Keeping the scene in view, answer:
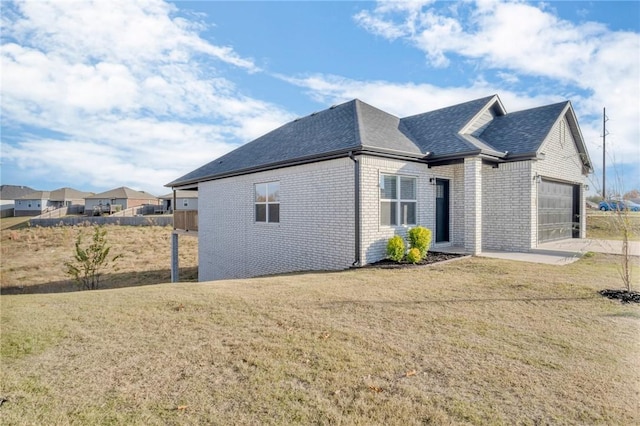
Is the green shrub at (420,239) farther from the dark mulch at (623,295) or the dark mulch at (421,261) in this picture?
the dark mulch at (623,295)

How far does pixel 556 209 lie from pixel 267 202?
492 inches

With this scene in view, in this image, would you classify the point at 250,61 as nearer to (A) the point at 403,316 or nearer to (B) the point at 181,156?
(B) the point at 181,156

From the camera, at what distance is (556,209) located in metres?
15.2

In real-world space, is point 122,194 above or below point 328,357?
above

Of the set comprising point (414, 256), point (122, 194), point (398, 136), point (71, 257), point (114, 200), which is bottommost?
point (71, 257)

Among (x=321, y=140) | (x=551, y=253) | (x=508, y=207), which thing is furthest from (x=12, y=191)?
(x=551, y=253)

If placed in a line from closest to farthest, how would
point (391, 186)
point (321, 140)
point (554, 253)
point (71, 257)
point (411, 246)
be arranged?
1. point (411, 246)
2. point (391, 186)
3. point (554, 253)
4. point (321, 140)
5. point (71, 257)

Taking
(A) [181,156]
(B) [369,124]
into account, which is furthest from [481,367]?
(A) [181,156]

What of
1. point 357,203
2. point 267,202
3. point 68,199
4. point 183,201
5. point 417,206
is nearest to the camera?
point 357,203

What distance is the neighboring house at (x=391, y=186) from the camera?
10.7 meters

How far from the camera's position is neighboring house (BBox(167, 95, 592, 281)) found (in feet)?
35.0

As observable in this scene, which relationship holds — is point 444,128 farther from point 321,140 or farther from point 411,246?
point 411,246

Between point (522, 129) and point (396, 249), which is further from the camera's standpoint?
point (522, 129)

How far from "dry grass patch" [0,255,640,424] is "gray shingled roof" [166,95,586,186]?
17.8ft
